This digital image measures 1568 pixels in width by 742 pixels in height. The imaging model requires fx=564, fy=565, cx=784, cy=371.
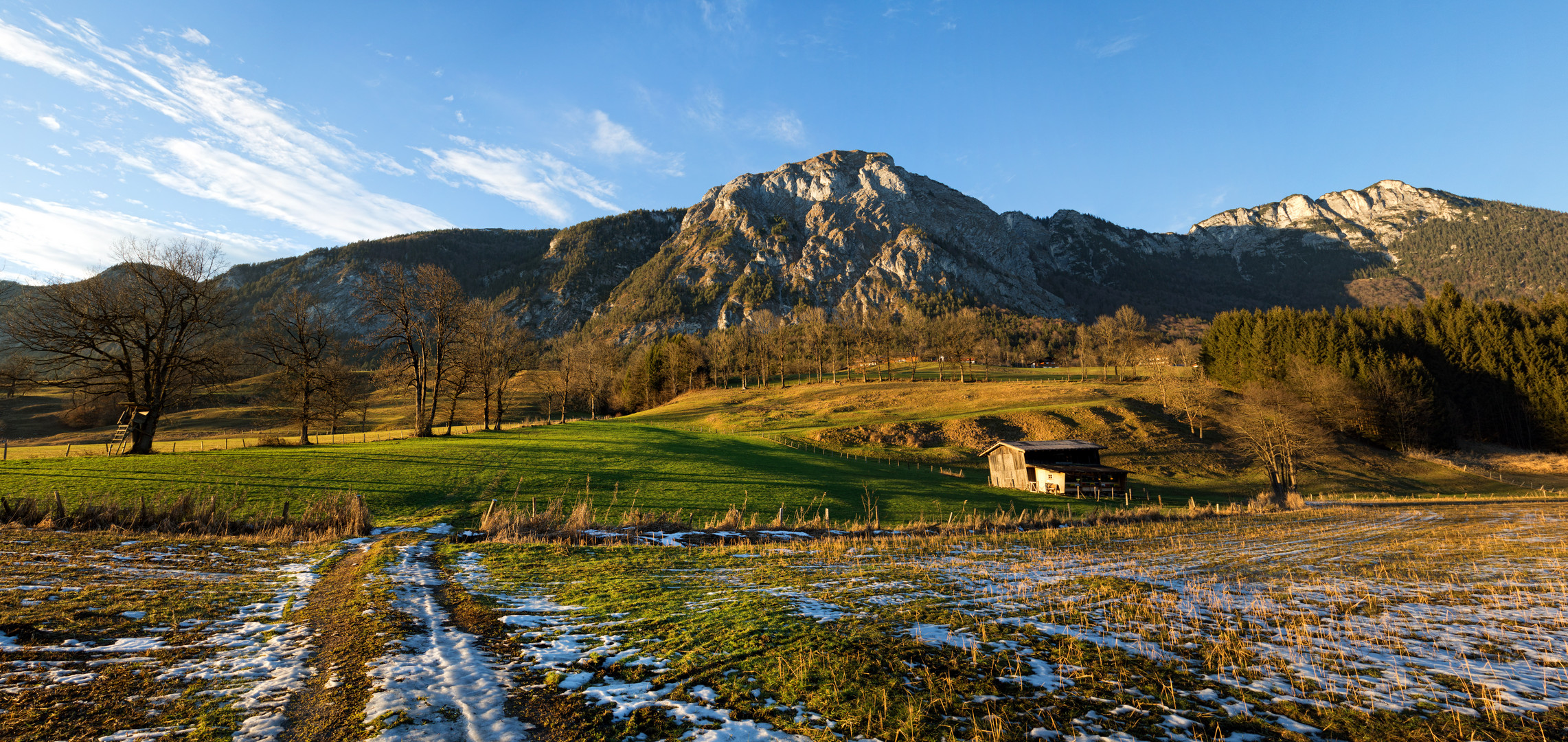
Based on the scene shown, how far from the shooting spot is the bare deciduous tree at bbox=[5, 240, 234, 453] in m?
29.5

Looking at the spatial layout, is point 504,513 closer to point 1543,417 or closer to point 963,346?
point 963,346

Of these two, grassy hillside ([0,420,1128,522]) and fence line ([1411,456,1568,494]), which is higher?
grassy hillside ([0,420,1128,522])

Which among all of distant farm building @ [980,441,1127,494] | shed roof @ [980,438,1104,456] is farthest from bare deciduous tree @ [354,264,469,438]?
shed roof @ [980,438,1104,456]

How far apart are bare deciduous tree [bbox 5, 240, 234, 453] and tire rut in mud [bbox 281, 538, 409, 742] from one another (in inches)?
1200

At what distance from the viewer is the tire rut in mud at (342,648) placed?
18.3 ft

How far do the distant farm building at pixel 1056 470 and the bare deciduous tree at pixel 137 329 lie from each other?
55.7m

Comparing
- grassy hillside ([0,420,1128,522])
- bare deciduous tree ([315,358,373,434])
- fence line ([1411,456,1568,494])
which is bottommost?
fence line ([1411,456,1568,494])

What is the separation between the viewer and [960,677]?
23.1 ft

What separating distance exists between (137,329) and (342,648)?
1592 inches

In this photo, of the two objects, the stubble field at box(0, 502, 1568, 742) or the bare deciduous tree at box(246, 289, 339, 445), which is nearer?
the stubble field at box(0, 502, 1568, 742)

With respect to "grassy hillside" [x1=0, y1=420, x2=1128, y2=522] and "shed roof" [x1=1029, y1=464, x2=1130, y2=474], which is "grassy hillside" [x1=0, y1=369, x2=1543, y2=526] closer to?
"grassy hillside" [x1=0, y1=420, x2=1128, y2=522]

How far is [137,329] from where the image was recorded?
32812 millimetres

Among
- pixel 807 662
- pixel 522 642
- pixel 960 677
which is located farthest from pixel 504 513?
pixel 960 677

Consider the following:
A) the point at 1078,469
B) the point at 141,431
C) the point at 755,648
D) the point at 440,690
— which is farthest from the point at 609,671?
the point at 1078,469
